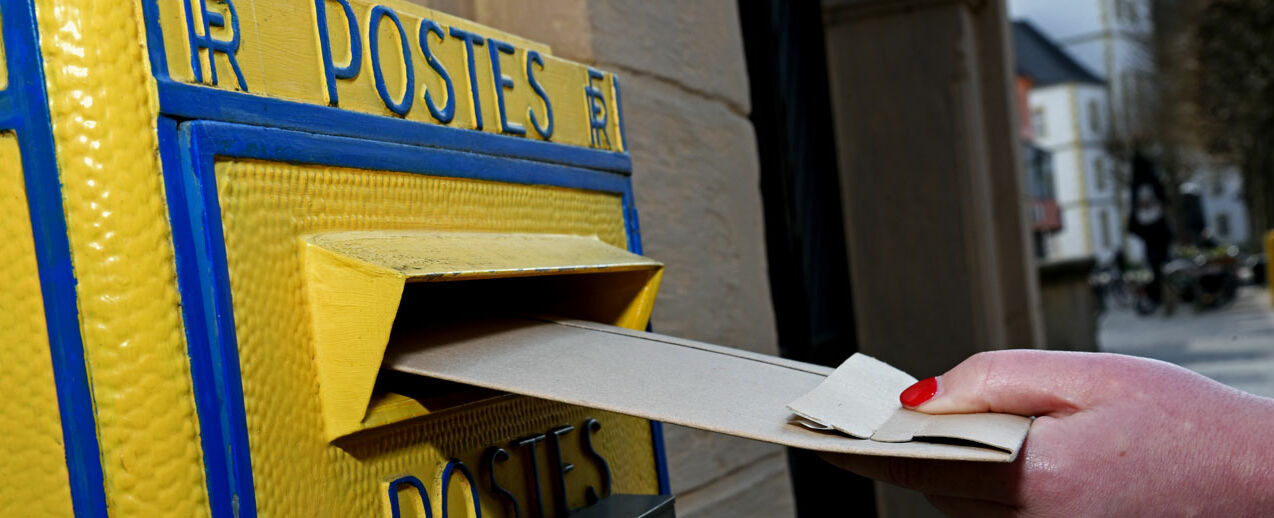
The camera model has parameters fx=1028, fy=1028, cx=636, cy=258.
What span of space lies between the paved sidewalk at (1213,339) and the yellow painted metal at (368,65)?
16.0 ft

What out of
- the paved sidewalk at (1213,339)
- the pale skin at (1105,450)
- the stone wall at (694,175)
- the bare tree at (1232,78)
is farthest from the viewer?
the bare tree at (1232,78)

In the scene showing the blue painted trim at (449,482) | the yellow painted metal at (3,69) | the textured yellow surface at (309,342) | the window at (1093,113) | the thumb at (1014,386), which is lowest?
the blue painted trim at (449,482)

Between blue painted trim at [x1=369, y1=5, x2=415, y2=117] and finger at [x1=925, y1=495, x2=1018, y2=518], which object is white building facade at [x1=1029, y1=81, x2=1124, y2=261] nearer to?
finger at [x1=925, y1=495, x2=1018, y2=518]

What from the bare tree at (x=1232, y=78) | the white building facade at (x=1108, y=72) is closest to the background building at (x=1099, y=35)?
the white building facade at (x=1108, y=72)

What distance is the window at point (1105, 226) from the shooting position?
1721 inches

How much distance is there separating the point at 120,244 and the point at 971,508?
677 mm

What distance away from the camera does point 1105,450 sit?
31.9 inches

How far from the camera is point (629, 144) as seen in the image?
1.42m

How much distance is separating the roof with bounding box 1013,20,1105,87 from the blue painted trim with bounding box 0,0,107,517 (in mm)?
43445

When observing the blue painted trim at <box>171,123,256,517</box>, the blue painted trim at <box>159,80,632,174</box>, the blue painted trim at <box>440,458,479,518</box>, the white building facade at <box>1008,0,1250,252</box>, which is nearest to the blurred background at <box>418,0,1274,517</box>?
the blue painted trim at <box>159,80,632,174</box>

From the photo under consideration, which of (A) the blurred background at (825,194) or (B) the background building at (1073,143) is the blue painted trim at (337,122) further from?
(B) the background building at (1073,143)

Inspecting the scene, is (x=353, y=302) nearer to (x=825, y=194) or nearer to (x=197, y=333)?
(x=197, y=333)

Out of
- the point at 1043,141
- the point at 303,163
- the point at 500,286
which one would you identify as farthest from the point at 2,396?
the point at 1043,141

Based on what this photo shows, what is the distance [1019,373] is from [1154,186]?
1489 cm
